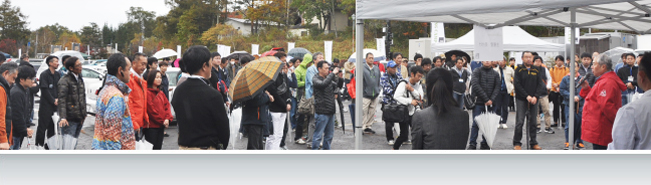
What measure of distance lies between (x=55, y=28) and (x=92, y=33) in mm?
16172

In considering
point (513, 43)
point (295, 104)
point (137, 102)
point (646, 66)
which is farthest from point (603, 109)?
point (513, 43)

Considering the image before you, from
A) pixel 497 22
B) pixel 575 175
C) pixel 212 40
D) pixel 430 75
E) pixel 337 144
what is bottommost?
pixel 337 144

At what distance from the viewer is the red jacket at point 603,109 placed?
5.32 meters

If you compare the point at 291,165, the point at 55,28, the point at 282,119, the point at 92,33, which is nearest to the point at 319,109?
the point at 282,119

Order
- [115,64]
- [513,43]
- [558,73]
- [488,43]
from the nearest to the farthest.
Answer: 1. [115,64]
2. [488,43]
3. [558,73]
4. [513,43]

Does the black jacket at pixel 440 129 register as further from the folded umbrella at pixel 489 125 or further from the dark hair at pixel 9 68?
the dark hair at pixel 9 68

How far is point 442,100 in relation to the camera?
3.67 m

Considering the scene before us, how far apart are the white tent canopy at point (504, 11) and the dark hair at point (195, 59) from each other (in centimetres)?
169

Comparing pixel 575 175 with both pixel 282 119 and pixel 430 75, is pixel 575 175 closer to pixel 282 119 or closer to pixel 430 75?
pixel 430 75

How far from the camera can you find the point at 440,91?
3674 millimetres

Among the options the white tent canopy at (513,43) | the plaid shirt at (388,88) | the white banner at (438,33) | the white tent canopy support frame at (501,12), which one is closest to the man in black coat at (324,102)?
the plaid shirt at (388,88)

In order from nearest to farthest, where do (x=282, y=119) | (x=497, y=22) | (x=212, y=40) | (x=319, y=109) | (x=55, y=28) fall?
(x=497, y=22) → (x=282, y=119) → (x=319, y=109) → (x=212, y=40) → (x=55, y=28)

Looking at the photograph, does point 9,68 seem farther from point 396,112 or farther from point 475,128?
point 475,128

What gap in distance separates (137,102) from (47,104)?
8.11ft
